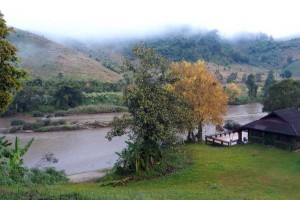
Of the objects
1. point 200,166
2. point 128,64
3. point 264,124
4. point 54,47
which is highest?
point 54,47

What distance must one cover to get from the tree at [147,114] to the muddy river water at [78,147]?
25.3ft

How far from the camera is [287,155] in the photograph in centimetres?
3014

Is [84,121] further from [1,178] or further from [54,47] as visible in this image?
[54,47]

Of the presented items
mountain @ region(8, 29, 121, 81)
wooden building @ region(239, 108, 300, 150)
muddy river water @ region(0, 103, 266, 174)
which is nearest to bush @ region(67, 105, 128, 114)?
muddy river water @ region(0, 103, 266, 174)

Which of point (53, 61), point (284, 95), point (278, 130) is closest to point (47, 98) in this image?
point (53, 61)

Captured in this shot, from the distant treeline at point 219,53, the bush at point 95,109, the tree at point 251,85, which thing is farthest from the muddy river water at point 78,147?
the distant treeline at point 219,53

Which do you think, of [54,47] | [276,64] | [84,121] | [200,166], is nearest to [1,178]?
→ [200,166]

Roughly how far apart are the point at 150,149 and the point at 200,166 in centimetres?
378

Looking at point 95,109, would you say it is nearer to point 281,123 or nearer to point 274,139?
point 274,139

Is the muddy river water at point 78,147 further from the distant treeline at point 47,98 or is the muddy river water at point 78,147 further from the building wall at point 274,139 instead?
the building wall at point 274,139

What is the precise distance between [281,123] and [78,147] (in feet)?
67.3

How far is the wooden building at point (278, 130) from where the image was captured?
3153 cm

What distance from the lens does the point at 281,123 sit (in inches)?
1294

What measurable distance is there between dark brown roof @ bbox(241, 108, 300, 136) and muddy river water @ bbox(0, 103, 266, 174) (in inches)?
415
